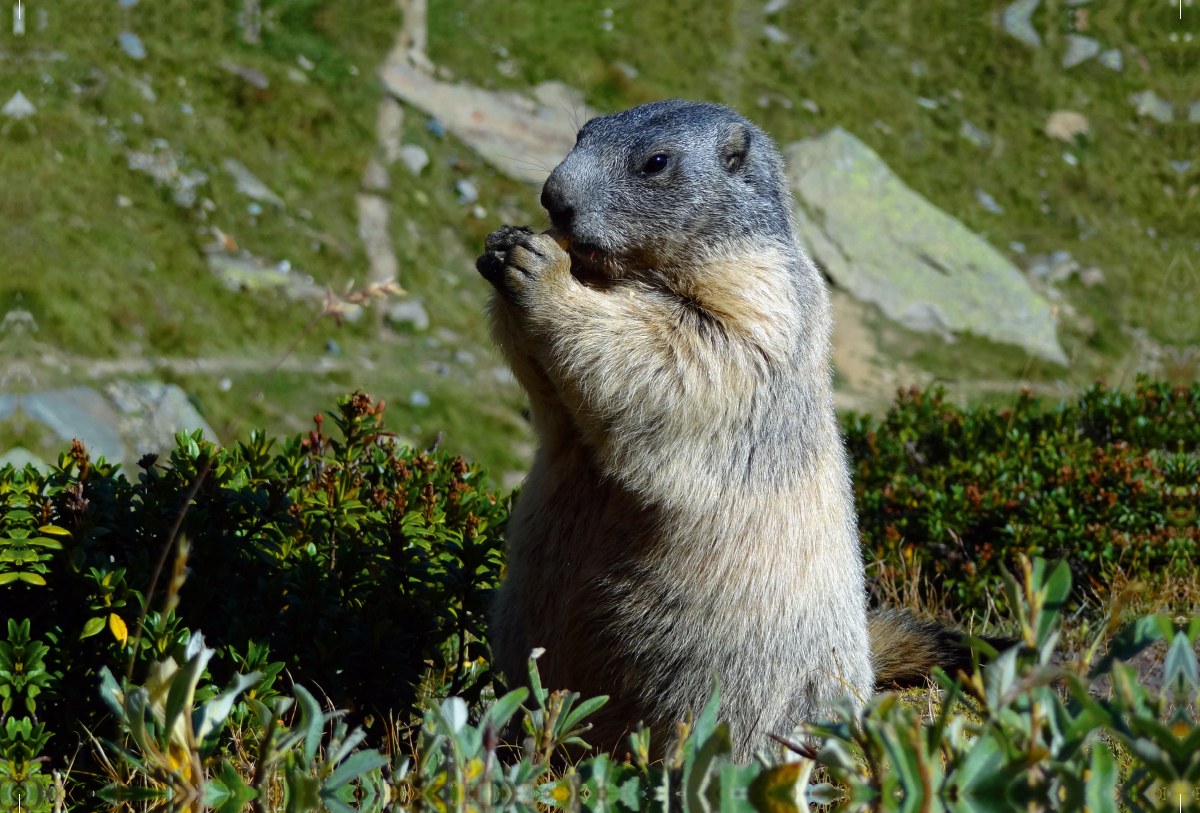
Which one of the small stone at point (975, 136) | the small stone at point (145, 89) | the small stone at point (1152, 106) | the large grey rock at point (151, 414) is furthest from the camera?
the small stone at point (1152, 106)

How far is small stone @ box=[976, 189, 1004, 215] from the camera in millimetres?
15461

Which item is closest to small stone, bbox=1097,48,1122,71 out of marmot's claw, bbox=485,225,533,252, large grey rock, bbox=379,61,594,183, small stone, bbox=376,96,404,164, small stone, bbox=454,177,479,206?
large grey rock, bbox=379,61,594,183

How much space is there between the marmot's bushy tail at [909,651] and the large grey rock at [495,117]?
9.40 meters

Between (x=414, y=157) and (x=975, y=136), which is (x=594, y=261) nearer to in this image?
(x=414, y=157)

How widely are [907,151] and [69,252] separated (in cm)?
1132

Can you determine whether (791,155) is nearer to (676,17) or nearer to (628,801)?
(676,17)

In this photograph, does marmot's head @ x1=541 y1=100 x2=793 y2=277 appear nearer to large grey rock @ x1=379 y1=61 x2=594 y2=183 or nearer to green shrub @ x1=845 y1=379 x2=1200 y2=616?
green shrub @ x1=845 y1=379 x2=1200 y2=616

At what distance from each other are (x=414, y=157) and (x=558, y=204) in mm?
9423

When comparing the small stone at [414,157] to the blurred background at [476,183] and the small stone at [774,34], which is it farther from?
the small stone at [774,34]

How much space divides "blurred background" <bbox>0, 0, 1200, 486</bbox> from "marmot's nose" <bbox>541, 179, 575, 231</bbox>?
4.02m

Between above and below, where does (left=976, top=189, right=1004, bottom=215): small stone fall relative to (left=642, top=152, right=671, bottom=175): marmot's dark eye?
below

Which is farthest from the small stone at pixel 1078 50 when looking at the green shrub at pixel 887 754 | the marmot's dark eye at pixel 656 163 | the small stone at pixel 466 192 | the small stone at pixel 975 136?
the green shrub at pixel 887 754

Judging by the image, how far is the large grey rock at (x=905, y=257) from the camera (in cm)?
1334

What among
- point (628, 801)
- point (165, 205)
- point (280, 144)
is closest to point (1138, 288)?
point (280, 144)
